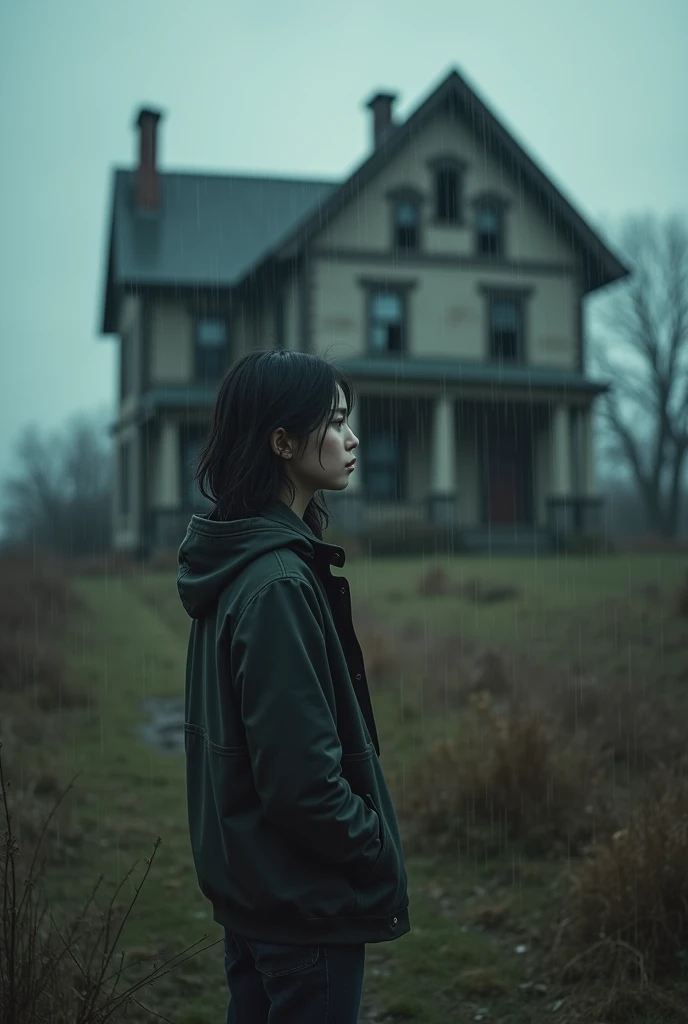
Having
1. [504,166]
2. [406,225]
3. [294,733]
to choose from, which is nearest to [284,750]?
[294,733]

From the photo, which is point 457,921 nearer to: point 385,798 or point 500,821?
point 500,821

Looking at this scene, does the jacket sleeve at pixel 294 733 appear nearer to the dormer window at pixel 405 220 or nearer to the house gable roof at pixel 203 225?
the dormer window at pixel 405 220

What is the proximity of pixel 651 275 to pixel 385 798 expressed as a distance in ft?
159

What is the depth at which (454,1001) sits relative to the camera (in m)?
4.00

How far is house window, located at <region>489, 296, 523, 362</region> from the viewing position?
2398cm

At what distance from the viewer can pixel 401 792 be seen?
6.36m

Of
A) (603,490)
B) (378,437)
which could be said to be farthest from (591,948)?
(603,490)

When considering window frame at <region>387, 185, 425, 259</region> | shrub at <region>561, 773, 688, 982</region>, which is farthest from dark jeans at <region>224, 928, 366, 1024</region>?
window frame at <region>387, 185, 425, 259</region>

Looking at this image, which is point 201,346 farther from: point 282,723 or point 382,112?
point 282,723

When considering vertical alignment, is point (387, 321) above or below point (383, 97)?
below

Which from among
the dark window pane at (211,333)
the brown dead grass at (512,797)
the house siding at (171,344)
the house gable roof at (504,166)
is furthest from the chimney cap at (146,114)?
the brown dead grass at (512,797)

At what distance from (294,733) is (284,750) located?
0.04 meters

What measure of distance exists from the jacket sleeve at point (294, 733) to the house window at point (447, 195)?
23.1 metres

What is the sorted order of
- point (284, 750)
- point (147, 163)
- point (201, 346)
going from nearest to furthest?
point (284, 750)
point (201, 346)
point (147, 163)
